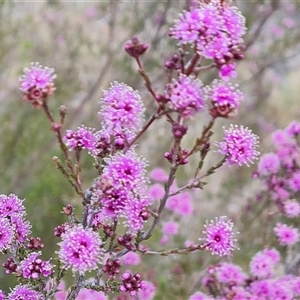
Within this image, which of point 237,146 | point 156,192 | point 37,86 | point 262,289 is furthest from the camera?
point 156,192

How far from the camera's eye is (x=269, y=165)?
1433 millimetres

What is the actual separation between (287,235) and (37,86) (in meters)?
0.91

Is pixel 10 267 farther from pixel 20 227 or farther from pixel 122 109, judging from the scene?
pixel 122 109

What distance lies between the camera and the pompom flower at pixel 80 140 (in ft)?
2.48

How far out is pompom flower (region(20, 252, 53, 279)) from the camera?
772mm

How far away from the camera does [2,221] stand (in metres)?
0.77

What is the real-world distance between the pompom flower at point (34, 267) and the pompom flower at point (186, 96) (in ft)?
1.05

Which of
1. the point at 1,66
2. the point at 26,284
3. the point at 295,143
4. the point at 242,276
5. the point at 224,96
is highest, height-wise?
the point at 1,66

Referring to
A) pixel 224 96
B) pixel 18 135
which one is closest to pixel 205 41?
pixel 224 96

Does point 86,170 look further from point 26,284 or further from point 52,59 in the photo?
point 26,284

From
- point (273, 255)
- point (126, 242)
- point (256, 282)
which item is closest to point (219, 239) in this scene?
point (126, 242)

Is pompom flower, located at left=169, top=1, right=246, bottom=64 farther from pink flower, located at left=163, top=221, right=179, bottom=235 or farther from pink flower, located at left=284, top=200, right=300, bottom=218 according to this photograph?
pink flower, located at left=163, top=221, right=179, bottom=235

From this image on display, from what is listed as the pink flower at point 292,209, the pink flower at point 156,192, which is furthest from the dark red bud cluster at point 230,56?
the pink flower at point 156,192

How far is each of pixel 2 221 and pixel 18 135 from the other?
5.60 feet
